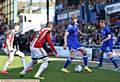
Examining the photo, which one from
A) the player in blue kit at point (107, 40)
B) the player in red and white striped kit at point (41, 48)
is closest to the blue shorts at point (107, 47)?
the player in blue kit at point (107, 40)

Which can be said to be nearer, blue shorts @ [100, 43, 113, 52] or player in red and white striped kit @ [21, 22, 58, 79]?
player in red and white striped kit @ [21, 22, 58, 79]

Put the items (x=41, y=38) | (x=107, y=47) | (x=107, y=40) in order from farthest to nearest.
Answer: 1. (x=107, y=47)
2. (x=107, y=40)
3. (x=41, y=38)

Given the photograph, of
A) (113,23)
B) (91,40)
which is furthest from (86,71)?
(113,23)

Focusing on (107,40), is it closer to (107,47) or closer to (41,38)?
(107,47)

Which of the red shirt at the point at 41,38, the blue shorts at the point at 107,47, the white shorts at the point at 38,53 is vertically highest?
the red shirt at the point at 41,38

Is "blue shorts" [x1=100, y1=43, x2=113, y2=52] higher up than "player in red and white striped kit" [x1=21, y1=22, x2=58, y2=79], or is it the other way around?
"player in red and white striped kit" [x1=21, y1=22, x2=58, y2=79]

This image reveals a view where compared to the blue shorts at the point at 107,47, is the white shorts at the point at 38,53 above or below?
above

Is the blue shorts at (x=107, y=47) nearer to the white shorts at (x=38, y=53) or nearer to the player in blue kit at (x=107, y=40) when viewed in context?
the player in blue kit at (x=107, y=40)

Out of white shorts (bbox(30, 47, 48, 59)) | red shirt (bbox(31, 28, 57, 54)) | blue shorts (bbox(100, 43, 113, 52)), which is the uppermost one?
red shirt (bbox(31, 28, 57, 54))

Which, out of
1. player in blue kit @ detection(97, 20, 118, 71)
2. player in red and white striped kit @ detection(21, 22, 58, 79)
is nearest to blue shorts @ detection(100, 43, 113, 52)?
player in blue kit @ detection(97, 20, 118, 71)

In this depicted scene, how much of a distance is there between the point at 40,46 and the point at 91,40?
51.8 ft

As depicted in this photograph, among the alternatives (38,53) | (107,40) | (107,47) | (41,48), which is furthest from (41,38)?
(107,47)

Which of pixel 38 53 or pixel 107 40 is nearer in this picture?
pixel 38 53

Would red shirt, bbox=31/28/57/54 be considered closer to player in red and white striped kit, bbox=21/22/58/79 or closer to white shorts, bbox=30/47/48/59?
player in red and white striped kit, bbox=21/22/58/79
